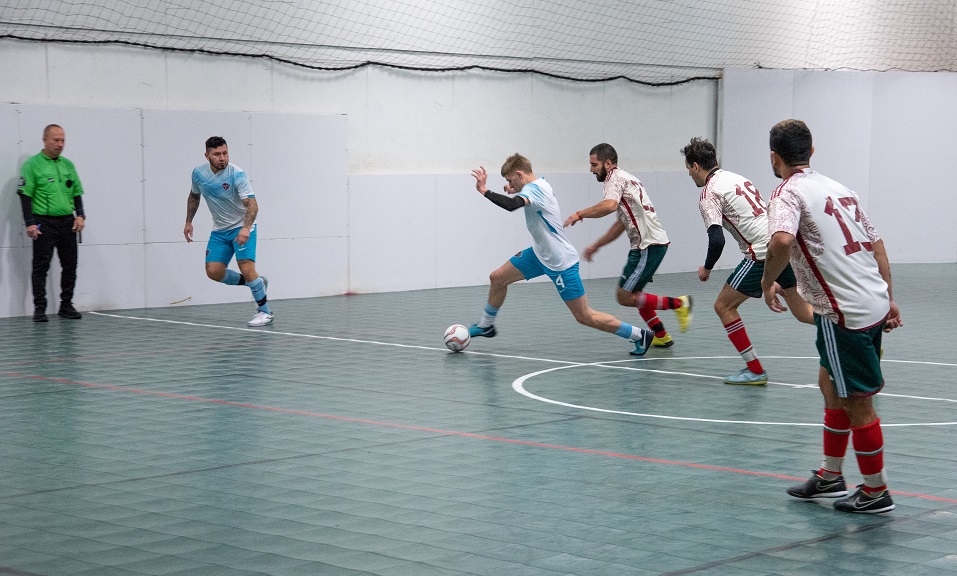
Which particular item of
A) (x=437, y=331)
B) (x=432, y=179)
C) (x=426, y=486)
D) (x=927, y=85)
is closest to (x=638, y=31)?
(x=432, y=179)

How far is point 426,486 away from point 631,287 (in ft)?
18.2

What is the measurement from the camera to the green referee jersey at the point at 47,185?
46.2ft

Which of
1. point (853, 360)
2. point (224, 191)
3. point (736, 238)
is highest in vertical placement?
point (224, 191)

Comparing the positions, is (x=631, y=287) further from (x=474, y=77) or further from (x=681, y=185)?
(x=681, y=185)

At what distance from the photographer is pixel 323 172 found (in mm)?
17562

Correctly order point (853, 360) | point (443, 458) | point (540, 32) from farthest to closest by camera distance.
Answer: point (540, 32)
point (443, 458)
point (853, 360)

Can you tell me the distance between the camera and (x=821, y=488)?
6.10m

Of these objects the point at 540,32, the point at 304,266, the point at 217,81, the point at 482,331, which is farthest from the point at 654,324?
the point at 540,32

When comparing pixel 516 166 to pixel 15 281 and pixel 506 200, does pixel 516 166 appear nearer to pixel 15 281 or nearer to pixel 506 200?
pixel 506 200

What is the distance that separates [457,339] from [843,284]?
616 cm

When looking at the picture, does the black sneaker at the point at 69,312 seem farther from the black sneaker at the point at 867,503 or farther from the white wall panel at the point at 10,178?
the black sneaker at the point at 867,503

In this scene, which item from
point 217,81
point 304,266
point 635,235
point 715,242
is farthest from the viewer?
point 304,266

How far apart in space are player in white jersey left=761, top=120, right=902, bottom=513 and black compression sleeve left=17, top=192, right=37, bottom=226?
411 inches

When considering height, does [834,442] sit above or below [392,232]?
below
